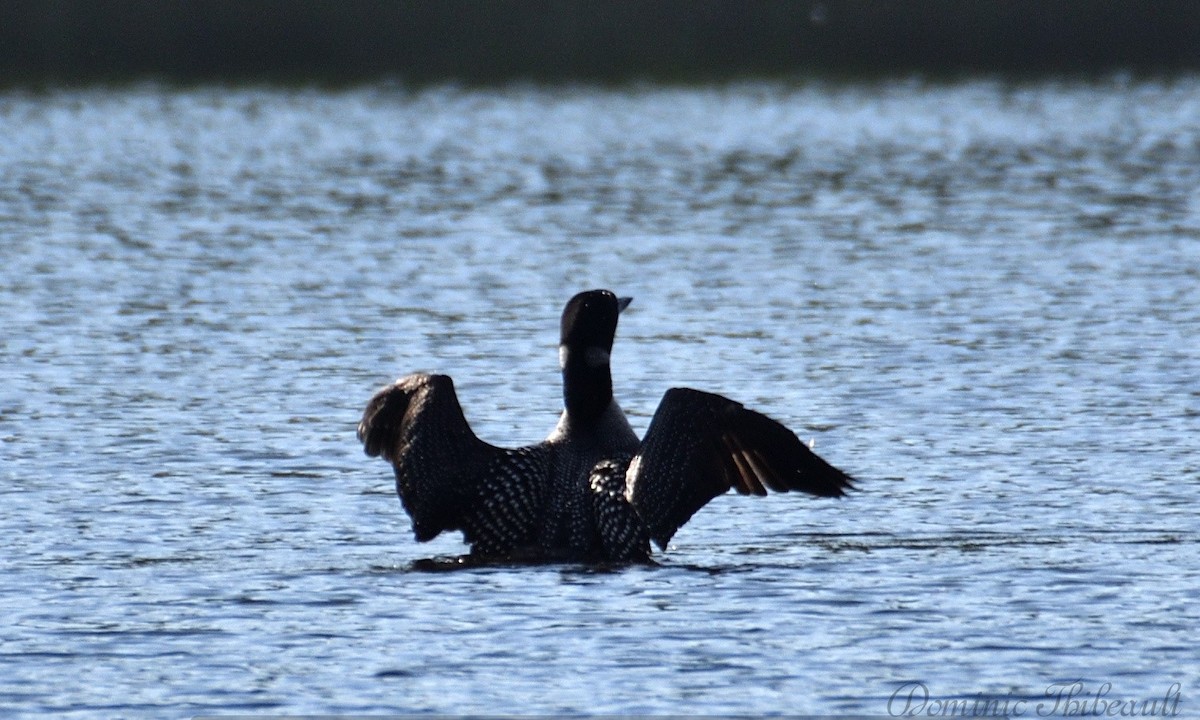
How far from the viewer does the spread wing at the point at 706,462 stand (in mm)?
8797

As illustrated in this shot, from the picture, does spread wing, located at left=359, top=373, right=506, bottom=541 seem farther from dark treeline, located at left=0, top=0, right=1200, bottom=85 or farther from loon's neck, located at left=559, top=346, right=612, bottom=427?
dark treeline, located at left=0, top=0, right=1200, bottom=85

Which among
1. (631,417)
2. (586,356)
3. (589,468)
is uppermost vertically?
(586,356)

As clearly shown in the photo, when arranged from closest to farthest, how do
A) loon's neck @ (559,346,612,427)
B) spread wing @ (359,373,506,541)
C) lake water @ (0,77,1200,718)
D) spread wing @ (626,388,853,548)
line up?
lake water @ (0,77,1200,718), spread wing @ (626,388,853,548), spread wing @ (359,373,506,541), loon's neck @ (559,346,612,427)

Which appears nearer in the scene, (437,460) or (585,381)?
(437,460)

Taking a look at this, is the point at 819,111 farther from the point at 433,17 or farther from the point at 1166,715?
the point at 1166,715

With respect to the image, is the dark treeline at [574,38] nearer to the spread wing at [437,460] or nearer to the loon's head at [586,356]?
the loon's head at [586,356]

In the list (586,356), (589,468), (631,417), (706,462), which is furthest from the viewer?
(631,417)

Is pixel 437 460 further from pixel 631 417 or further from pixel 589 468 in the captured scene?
pixel 631 417

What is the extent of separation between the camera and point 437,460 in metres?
9.21

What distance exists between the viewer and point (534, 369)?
14562 millimetres

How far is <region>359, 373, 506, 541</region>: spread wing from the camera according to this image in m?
9.16

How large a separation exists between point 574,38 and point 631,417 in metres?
39.9

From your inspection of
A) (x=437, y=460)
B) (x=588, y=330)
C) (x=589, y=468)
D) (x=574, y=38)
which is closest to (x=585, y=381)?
(x=588, y=330)

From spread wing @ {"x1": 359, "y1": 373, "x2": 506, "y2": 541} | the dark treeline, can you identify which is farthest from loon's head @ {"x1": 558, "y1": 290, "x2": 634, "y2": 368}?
the dark treeline
